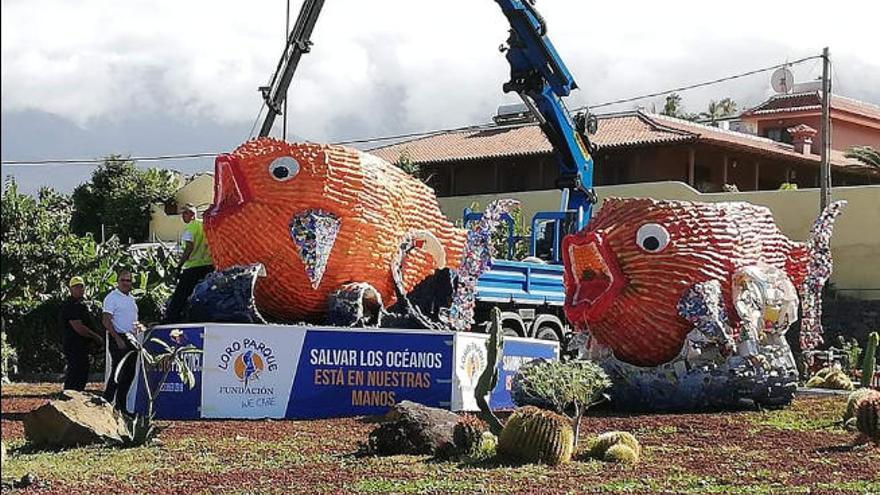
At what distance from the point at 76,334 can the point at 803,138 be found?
36.3 metres

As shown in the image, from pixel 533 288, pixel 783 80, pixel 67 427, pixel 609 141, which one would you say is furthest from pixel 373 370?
pixel 609 141

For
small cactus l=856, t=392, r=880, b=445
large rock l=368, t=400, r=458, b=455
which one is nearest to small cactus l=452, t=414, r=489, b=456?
large rock l=368, t=400, r=458, b=455

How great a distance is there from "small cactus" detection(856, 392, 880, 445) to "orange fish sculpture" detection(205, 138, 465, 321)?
7.52m

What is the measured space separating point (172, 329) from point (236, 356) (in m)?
0.91

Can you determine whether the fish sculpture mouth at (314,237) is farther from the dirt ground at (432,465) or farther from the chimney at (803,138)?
the chimney at (803,138)

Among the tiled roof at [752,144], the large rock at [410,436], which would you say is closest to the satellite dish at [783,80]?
the tiled roof at [752,144]

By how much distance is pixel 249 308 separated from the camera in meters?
15.8

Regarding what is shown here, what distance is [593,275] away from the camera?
15.8 metres

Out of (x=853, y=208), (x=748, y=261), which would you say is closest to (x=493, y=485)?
(x=748, y=261)

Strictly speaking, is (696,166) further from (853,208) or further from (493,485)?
(493,485)

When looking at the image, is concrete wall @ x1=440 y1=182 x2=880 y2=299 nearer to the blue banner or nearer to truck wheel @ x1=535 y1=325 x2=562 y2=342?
truck wheel @ x1=535 y1=325 x2=562 y2=342

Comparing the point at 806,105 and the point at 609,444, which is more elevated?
the point at 806,105

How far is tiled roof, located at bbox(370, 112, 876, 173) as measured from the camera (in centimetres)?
4244

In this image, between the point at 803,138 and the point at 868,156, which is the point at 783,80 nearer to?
the point at 868,156
